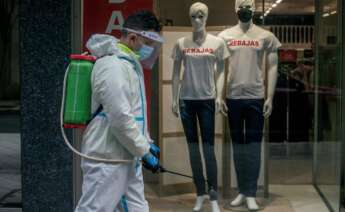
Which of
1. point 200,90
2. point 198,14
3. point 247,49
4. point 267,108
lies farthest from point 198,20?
point 267,108

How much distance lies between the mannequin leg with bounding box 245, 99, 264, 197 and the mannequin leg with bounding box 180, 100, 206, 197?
18.7 inches

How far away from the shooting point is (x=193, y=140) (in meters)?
6.22

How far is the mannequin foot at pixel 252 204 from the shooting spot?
6297mm

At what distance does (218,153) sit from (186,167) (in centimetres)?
33

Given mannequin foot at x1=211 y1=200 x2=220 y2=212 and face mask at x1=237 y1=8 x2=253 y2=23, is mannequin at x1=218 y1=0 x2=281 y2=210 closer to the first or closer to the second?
face mask at x1=237 y1=8 x2=253 y2=23

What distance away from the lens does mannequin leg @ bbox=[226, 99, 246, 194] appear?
6.20 metres

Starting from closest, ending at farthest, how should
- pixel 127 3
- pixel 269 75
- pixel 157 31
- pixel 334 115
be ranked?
pixel 157 31 < pixel 127 3 < pixel 269 75 < pixel 334 115

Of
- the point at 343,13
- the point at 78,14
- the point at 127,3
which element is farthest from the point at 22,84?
the point at 343,13

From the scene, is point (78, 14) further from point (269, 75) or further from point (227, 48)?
point (269, 75)

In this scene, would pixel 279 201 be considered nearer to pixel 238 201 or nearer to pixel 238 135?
pixel 238 201

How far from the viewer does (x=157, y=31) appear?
13.9 ft

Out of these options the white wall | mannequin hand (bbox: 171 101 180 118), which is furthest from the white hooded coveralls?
mannequin hand (bbox: 171 101 180 118)

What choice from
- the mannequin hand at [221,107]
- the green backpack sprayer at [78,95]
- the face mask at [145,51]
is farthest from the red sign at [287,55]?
the green backpack sprayer at [78,95]

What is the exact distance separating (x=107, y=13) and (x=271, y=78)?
159cm
